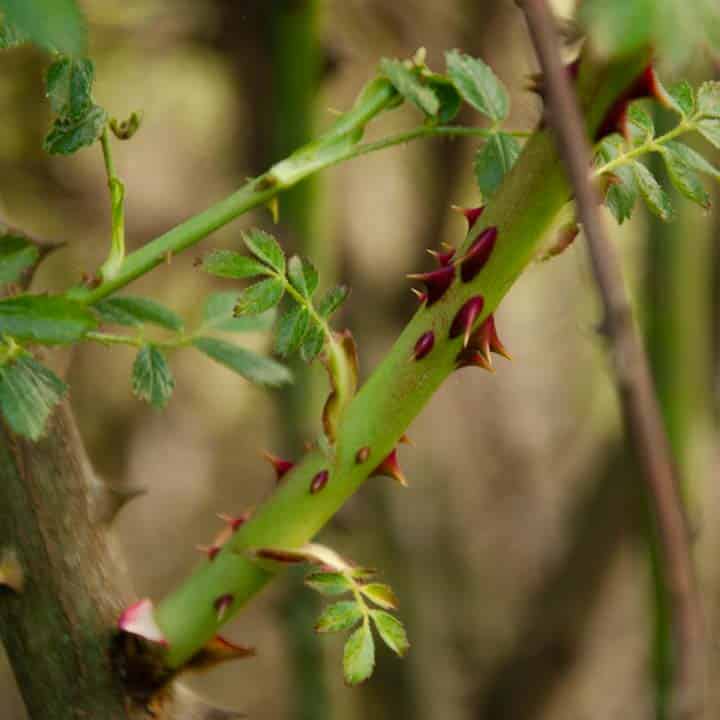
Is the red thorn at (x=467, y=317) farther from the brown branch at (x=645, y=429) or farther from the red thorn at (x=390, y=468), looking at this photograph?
the brown branch at (x=645, y=429)

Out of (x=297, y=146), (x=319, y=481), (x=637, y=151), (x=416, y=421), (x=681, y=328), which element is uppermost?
(x=637, y=151)

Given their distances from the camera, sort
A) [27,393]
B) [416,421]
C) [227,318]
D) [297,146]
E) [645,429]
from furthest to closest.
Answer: [416,421] < [297,146] < [227,318] < [27,393] < [645,429]

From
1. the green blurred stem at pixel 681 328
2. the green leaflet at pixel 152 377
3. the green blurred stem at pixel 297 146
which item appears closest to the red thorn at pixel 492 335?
the green leaflet at pixel 152 377

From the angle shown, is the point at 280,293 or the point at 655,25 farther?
the point at 280,293

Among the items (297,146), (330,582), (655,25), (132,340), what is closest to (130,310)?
(132,340)

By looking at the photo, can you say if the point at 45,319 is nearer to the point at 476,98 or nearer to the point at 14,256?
the point at 14,256

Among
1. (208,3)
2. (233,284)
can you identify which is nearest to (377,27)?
(208,3)
